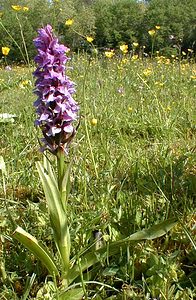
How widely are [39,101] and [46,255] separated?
0.51 metres

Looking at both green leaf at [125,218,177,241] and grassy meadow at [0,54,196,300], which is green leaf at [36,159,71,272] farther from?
green leaf at [125,218,177,241]

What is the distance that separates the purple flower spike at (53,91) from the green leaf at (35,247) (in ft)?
0.96

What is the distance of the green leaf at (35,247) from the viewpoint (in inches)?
49.9

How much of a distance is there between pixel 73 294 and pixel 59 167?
0.41 m

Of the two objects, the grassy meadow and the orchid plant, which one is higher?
the orchid plant

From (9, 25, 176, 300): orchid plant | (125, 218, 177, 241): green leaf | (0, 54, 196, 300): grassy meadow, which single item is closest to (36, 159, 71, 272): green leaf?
(9, 25, 176, 300): orchid plant

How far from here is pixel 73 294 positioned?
1.32 meters

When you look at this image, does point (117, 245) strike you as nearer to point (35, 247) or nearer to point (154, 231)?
point (154, 231)

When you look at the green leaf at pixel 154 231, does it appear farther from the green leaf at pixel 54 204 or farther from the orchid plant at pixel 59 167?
the green leaf at pixel 54 204

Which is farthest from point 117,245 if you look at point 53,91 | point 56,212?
point 53,91

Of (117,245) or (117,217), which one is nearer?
(117,245)

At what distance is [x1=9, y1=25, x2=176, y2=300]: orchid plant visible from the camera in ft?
4.31

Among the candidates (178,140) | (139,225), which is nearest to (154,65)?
(178,140)

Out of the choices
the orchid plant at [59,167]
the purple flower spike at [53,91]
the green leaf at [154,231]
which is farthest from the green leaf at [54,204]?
the green leaf at [154,231]
